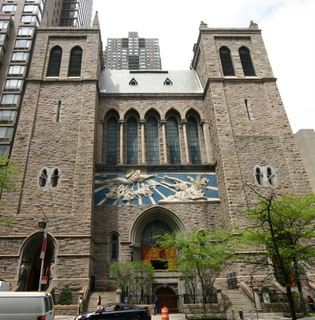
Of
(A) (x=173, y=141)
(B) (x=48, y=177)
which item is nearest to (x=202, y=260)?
(B) (x=48, y=177)

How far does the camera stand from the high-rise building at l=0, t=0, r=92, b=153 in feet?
115

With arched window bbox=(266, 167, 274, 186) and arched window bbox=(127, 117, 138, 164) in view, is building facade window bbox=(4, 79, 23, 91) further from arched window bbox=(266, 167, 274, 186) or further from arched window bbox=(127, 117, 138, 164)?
arched window bbox=(266, 167, 274, 186)

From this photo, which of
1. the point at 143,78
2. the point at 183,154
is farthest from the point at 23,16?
the point at 183,154

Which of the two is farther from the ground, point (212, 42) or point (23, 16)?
point (23, 16)

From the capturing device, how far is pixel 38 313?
32.0 ft

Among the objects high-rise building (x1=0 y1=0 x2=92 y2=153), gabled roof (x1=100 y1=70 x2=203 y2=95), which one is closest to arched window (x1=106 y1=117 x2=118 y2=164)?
gabled roof (x1=100 y1=70 x2=203 y2=95)

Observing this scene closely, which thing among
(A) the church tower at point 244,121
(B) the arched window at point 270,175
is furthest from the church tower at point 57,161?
(B) the arched window at point 270,175

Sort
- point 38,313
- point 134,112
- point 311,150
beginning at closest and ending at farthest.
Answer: point 38,313 → point 134,112 → point 311,150

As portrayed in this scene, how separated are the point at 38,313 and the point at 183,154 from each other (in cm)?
1684

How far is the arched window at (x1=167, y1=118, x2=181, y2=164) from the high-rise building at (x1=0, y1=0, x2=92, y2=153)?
16.5 metres

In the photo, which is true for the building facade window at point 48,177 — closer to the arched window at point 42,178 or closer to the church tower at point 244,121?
the arched window at point 42,178

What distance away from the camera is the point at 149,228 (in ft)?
71.7

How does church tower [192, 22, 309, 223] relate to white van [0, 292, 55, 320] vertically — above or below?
above

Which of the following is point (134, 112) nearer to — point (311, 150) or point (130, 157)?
point (130, 157)
